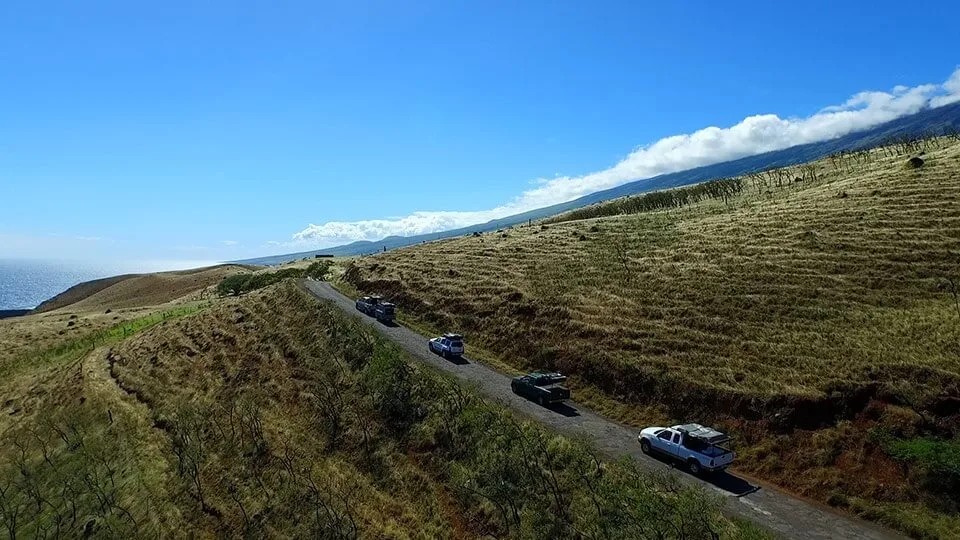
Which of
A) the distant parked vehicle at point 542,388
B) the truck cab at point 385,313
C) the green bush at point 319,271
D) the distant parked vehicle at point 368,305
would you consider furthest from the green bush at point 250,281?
the distant parked vehicle at point 542,388

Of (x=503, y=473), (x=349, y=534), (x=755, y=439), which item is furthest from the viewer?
(x=755, y=439)

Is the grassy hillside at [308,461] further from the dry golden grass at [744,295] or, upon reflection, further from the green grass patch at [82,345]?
the green grass patch at [82,345]

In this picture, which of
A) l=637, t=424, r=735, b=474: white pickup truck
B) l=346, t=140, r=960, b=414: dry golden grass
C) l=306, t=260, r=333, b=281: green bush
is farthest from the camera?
l=306, t=260, r=333, b=281: green bush

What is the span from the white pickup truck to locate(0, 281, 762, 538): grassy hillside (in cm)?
248

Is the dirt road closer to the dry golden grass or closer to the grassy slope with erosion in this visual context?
the grassy slope with erosion

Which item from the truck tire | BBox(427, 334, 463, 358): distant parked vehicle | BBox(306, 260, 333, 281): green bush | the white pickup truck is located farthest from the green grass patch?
the white pickup truck

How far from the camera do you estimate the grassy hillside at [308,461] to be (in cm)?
2173

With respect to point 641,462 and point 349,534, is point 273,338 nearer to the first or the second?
point 349,534

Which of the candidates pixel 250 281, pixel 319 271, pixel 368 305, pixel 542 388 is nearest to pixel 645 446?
pixel 542 388

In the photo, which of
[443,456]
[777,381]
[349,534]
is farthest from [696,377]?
[349,534]

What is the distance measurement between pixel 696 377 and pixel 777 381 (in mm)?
4051

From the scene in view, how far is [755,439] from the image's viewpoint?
1017 inches

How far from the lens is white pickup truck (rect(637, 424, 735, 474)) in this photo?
918 inches

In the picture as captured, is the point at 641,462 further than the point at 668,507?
Yes
